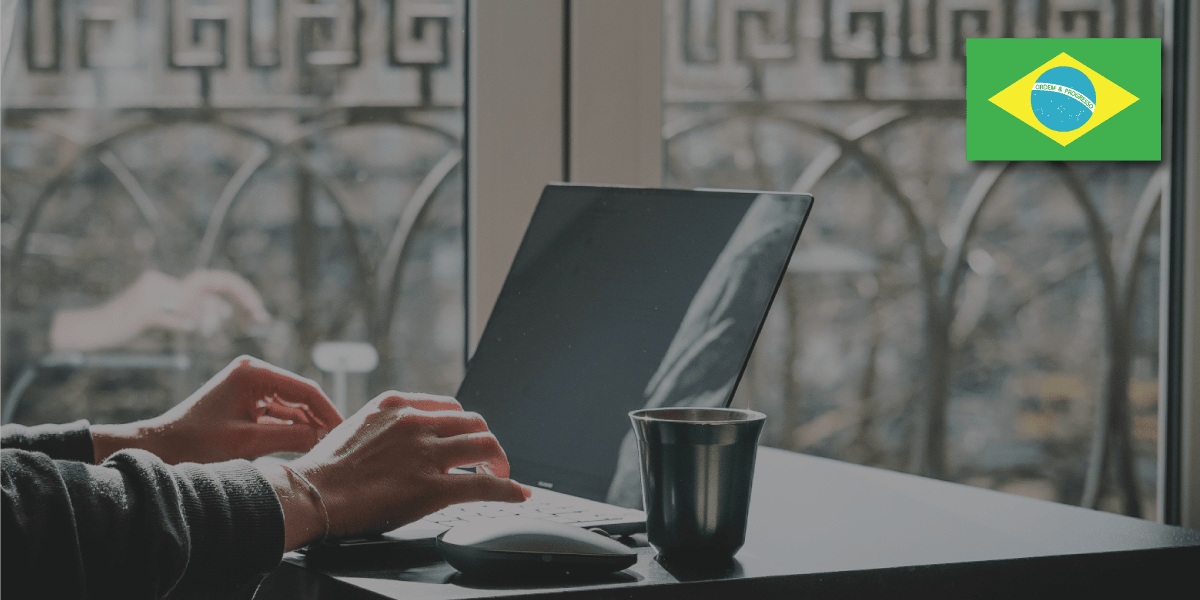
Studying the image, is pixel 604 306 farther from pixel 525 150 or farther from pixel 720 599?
pixel 525 150

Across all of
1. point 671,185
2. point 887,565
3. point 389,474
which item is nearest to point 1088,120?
point 671,185

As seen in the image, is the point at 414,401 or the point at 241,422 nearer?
the point at 414,401

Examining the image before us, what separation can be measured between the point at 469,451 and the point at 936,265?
0.95 meters

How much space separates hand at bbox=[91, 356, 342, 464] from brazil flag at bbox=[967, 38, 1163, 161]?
98 centimetres

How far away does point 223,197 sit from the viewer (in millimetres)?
1304

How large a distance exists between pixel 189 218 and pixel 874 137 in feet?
2.97

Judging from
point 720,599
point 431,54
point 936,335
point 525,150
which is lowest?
point 720,599

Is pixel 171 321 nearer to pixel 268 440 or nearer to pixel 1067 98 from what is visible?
pixel 268 440

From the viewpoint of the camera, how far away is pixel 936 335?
4.82 ft

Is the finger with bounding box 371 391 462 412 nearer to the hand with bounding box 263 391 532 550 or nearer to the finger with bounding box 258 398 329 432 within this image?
the hand with bounding box 263 391 532 550

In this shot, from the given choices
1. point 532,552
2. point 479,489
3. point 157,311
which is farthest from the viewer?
point 157,311

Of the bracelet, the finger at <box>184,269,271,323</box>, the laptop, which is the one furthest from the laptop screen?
the finger at <box>184,269,271,323</box>

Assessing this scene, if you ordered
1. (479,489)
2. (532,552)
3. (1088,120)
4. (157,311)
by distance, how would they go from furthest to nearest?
(1088,120) < (157,311) < (479,489) < (532,552)

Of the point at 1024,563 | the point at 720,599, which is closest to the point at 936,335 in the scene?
the point at 1024,563
